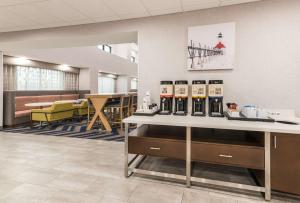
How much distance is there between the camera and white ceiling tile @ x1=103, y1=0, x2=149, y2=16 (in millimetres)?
2529

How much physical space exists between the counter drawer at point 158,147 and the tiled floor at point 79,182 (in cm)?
37

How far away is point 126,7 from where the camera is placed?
2.67 meters

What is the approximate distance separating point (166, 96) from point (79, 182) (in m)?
1.64

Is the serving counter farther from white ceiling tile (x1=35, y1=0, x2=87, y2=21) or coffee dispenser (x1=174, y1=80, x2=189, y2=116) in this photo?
white ceiling tile (x1=35, y1=0, x2=87, y2=21)

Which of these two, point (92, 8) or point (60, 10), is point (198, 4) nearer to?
point (92, 8)

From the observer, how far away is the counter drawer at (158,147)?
6.69ft

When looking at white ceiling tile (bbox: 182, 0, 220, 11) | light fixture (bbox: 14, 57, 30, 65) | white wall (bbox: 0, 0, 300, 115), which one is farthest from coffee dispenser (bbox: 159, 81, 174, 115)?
light fixture (bbox: 14, 57, 30, 65)

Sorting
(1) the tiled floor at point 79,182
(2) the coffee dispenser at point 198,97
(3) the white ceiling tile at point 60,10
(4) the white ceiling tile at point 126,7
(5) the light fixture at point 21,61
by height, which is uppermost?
(3) the white ceiling tile at point 60,10

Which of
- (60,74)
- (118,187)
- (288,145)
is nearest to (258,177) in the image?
(288,145)

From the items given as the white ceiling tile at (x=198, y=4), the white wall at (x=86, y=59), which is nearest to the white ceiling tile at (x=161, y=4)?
the white ceiling tile at (x=198, y=4)

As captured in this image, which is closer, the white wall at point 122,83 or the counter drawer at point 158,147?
the counter drawer at point 158,147

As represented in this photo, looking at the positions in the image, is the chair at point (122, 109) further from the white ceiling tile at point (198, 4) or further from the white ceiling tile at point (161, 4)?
the white ceiling tile at point (198, 4)

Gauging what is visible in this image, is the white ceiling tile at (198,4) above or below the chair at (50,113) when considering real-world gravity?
above

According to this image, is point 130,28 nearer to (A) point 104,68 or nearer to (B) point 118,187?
(B) point 118,187
